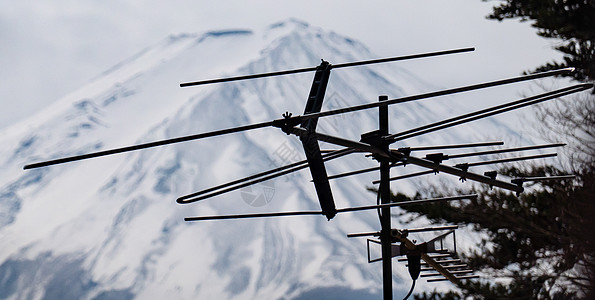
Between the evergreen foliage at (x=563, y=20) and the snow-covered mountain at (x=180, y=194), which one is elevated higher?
the snow-covered mountain at (x=180, y=194)

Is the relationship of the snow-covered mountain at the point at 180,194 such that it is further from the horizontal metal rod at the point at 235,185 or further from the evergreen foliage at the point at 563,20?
the horizontal metal rod at the point at 235,185

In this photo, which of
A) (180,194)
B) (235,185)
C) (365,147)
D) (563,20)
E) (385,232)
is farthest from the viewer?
(180,194)

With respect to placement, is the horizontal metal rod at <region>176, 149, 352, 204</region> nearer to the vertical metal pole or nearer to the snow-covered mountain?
the vertical metal pole

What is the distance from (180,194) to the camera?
1099 inches

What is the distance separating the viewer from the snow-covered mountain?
25.9 metres

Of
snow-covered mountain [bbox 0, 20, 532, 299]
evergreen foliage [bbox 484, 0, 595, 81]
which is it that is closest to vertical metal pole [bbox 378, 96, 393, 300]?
evergreen foliage [bbox 484, 0, 595, 81]

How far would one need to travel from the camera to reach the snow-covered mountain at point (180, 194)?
2592 cm

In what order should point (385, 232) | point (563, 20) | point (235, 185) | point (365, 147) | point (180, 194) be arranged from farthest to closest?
point (180, 194)
point (563, 20)
point (235, 185)
point (385, 232)
point (365, 147)

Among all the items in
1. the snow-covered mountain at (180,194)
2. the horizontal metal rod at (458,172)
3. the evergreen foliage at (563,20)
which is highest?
the snow-covered mountain at (180,194)

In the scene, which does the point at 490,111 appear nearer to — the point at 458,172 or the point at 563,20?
the point at 458,172

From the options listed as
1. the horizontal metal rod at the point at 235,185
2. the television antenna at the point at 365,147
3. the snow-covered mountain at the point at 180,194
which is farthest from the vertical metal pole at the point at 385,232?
the snow-covered mountain at the point at 180,194

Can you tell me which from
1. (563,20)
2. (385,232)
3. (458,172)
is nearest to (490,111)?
(458,172)

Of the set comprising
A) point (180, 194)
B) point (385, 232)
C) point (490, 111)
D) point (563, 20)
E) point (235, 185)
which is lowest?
point (385, 232)

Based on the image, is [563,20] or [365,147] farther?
[563,20]
